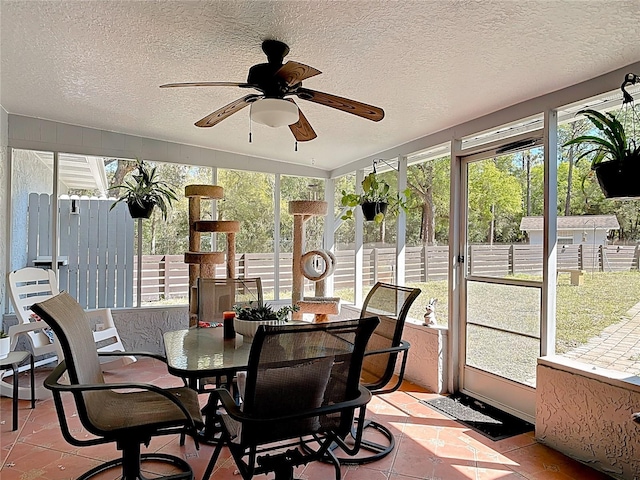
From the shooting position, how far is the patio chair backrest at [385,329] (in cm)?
258

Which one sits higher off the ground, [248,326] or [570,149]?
[570,149]

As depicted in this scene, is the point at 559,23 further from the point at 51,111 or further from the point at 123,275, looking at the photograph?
the point at 123,275

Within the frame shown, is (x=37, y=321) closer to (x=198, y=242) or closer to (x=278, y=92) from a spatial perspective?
(x=198, y=242)

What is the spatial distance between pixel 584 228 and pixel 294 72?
2.15m

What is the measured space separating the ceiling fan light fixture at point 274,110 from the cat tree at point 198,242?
90.8 inches

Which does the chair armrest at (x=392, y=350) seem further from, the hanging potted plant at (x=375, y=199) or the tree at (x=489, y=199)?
the hanging potted plant at (x=375, y=199)

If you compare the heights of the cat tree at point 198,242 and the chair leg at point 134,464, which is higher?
the cat tree at point 198,242

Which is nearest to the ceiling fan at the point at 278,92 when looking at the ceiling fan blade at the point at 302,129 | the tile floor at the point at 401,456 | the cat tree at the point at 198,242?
the ceiling fan blade at the point at 302,129

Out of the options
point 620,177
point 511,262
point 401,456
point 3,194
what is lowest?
point 401,456

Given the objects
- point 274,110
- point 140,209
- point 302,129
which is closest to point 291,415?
point 274,110

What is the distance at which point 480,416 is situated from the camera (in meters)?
3.14

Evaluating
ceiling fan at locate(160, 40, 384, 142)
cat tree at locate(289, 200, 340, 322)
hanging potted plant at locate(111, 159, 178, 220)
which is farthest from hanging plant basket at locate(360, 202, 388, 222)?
hanging potted plant at locate(111, 159, 178, 220)

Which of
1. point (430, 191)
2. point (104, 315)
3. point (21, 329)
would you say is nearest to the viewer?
point (21, 329)

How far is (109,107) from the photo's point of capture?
3664 mm
